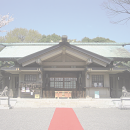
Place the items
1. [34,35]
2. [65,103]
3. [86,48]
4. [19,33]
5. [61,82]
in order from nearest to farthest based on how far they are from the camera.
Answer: [65,103]
[61,82]
[86,48]
[19,33]
[34,35]

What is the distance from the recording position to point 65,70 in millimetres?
14609

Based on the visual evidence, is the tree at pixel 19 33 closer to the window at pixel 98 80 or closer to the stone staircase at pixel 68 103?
the window at pixel 98 80

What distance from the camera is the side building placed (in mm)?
13125

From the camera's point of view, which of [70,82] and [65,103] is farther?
[70,82]

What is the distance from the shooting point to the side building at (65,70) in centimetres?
1312

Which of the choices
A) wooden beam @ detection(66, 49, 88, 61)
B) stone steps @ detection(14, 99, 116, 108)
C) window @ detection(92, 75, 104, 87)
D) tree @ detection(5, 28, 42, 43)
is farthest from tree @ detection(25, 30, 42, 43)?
stone steps @ detection(14, 99, 116, 108)

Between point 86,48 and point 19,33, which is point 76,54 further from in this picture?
point 19,33

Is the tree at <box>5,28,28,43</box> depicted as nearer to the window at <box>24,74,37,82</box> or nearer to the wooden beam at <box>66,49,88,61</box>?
the window at <box>24,74,37,82</box>

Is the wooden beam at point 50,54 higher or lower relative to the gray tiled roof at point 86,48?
lower

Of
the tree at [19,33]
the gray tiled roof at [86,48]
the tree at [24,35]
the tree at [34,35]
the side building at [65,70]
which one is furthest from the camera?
the tree at [34,35]

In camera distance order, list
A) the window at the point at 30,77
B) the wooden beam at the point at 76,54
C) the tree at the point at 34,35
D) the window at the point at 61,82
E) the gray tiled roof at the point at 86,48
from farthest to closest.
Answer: the tree at the point at 34,35 → the window at the point at 61,82 → the gray tiled roof at the point at 86,48 → the window at the point at 30,77 → the wooden beam at the point at 76,54

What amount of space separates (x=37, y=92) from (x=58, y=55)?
383cm

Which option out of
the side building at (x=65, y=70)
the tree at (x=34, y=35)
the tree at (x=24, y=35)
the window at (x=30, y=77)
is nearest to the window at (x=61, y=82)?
the side building at (x=65, y=70)

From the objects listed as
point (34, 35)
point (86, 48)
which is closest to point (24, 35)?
point (34, 35)
